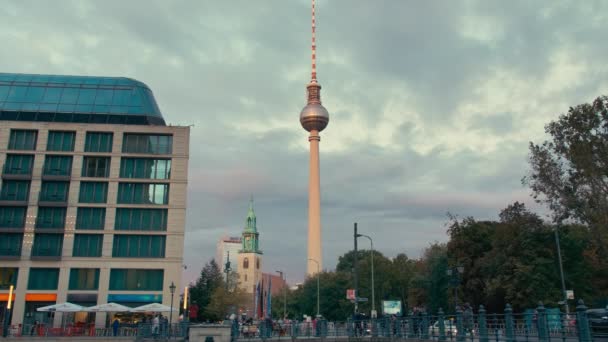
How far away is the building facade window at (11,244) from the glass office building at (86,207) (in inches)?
3.9

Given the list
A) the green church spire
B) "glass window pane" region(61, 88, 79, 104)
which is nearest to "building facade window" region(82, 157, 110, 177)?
"glass window pane" region(61, 88, 79, 104)

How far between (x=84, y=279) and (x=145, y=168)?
12.6 metres

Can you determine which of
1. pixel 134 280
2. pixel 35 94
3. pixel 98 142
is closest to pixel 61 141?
pixel 98 142

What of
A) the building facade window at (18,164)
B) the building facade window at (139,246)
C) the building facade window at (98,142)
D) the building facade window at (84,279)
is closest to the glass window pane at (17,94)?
the building facade window at (18,164)

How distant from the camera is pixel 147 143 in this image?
58.7 meters

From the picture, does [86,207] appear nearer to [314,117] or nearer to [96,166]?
[96,166]

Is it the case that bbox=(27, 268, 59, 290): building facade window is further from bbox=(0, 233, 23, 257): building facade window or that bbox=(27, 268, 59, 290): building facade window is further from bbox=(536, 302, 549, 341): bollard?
bbox=(536, 302, 549, 341): bollard

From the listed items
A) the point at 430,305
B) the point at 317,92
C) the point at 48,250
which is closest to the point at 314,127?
the point at 317,92

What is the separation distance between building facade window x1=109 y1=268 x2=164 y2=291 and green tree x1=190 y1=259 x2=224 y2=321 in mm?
23612

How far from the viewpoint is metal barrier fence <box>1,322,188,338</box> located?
108 feet

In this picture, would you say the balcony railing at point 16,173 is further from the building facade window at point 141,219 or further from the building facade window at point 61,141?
the building facade window at point 141,219

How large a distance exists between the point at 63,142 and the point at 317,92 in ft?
237

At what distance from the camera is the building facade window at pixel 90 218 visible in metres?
56.0

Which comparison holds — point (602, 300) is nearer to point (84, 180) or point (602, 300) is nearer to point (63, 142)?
point (84, 180)
